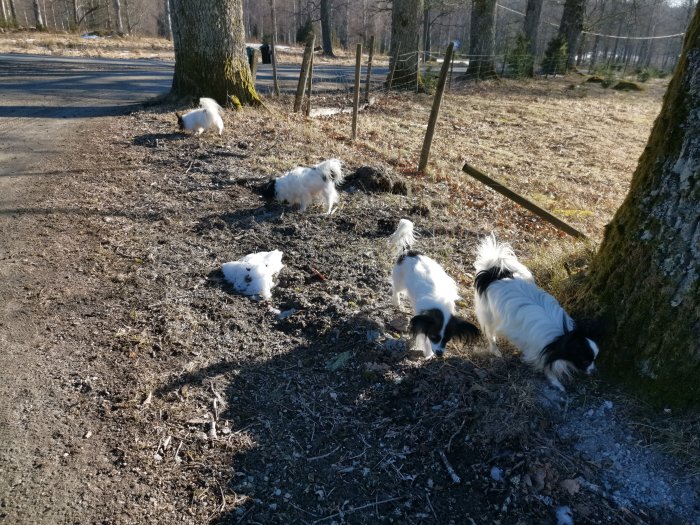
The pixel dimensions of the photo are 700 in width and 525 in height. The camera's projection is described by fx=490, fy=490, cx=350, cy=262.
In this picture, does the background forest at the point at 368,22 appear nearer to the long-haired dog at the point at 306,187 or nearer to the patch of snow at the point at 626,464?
the long-haired dog at the point at 306,187

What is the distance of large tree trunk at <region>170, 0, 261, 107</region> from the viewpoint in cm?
1087

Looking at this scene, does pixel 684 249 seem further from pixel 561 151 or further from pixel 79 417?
pixel 561 151

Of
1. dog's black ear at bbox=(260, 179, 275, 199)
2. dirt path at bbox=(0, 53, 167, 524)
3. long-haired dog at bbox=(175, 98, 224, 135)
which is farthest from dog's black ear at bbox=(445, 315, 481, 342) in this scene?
long-haired dog at bbox=(175, 98, 224, 135)

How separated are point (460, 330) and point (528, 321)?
20.9 inches

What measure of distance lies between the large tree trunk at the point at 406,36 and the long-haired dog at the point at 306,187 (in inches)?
492

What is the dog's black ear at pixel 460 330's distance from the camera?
13.1ft

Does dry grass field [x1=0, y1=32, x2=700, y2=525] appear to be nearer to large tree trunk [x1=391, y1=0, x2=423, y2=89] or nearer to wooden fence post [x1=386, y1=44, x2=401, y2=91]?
wooden fence post [x1=386, y1=44, x2=401, y2=91]

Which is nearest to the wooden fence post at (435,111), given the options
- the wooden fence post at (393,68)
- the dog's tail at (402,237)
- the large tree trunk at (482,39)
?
the dog's tail at (402,237)

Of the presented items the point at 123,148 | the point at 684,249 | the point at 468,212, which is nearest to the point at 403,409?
the point at 684,249

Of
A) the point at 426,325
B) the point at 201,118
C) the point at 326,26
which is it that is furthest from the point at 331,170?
the point at 326,26

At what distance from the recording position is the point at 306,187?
6934 millimetres

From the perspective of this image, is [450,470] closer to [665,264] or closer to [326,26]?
[665,264]

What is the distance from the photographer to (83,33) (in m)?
36.3

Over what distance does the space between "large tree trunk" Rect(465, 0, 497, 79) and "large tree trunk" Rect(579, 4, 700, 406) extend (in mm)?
20812
